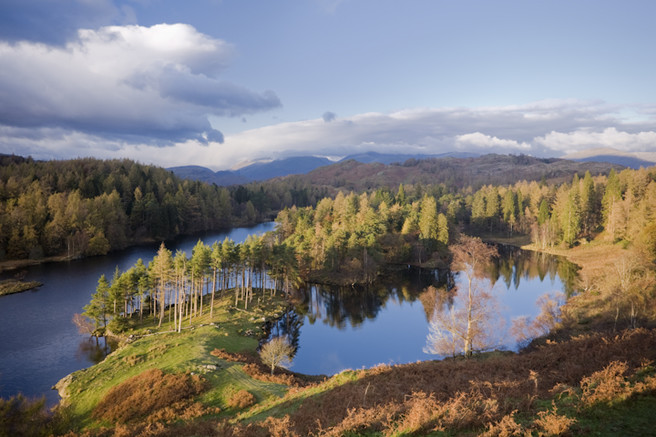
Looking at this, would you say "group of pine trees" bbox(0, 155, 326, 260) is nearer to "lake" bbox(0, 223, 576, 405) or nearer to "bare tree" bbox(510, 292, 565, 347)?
"lake" bbox(0, 223, 576, 405)

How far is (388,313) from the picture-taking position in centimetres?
Result: 6119

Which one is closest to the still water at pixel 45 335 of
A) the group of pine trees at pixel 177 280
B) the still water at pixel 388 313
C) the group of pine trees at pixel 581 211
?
the group of pine trees at pixel 177 280

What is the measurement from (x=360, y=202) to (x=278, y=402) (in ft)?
313

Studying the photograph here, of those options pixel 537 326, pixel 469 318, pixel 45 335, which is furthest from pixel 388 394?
pixel 45 335

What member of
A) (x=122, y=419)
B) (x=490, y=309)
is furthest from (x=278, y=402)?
(x=490, y=309)

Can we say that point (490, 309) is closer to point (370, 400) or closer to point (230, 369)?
point (370, 400)

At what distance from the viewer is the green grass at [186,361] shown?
29625 mm

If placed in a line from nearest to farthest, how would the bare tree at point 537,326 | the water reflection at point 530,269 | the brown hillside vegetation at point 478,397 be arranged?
the brown hillside vegetation at point 478,397
the bare tree at point 537,326
the water reflection at point 530,269

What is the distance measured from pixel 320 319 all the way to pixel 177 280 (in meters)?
23.2

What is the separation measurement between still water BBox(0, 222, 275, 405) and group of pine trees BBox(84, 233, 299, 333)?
16.6 ft

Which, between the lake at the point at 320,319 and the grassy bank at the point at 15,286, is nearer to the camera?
the lake at the point at 320,319

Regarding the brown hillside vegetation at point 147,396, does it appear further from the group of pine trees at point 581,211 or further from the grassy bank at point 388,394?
the group of pine trees at point 581,211

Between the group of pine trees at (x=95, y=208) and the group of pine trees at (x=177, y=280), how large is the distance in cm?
5323

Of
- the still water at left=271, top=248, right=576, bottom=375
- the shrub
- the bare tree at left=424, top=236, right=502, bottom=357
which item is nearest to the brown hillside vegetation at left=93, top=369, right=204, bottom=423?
the shrub
